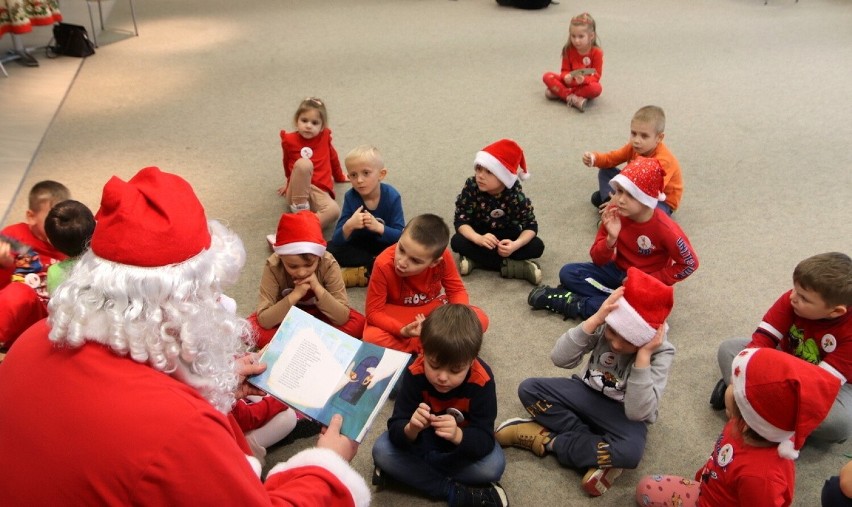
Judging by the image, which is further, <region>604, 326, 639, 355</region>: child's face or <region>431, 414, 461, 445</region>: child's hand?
<region>604, 326, 639, 355</region>: child's face

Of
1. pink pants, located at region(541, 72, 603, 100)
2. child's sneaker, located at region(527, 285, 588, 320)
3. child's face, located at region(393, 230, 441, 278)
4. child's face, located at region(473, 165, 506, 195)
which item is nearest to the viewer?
child's face, located at region(393, 230, 441, 278)

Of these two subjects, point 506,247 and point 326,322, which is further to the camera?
point 506,247

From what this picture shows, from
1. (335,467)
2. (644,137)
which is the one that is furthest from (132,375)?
(644,137)

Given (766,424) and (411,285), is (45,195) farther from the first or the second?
(766,424)

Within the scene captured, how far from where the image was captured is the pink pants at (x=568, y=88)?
562cm

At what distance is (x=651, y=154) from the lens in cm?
396

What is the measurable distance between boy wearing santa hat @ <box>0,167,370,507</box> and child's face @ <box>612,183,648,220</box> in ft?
6.83

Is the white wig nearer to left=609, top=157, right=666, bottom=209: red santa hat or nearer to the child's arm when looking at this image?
the child's arm

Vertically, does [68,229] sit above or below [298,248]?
above

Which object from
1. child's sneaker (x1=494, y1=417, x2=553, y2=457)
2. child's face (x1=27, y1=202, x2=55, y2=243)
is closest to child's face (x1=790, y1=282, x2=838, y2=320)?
child's sneaker (x1=494, y1=417, x2=553, y2=457)

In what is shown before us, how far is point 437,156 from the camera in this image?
4832 millimetres

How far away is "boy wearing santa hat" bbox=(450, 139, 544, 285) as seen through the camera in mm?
3520

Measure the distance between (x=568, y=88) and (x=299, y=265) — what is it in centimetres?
349

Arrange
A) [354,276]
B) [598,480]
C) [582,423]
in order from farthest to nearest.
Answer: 1. [354,276]
2. [582,423]
3. [598,480]
